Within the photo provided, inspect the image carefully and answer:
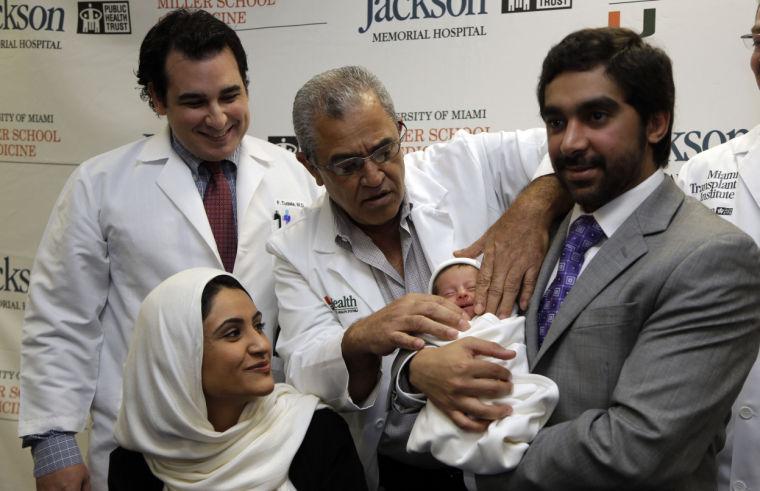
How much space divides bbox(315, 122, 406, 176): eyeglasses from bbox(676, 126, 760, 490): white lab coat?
0.91 meters

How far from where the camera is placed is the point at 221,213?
7.75 feet

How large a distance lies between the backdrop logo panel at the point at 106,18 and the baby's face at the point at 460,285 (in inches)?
79.7

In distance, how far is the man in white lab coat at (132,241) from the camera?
2.24 metres

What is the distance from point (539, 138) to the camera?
219cm

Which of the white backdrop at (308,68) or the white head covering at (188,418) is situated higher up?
the white backdrop at (308,68)

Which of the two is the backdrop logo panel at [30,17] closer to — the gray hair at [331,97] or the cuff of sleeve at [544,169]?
the gray hair at [331,97]

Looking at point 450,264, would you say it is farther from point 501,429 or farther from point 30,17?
point 30,17

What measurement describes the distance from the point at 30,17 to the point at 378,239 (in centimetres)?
205

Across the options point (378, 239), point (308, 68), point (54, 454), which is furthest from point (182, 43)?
point (54, 454)

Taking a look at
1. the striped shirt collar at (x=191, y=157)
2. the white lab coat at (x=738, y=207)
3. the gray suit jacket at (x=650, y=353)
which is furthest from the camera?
the striped shirt collar at (x=191, y=157)

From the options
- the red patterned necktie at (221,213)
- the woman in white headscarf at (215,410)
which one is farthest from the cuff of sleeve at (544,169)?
the red patterned necktie at (221,213)

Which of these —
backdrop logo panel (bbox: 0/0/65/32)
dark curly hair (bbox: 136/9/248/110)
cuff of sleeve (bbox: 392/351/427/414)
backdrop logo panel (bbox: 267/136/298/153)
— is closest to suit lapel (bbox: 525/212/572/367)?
cuff of sleeve (bbox: 392/351/427/414)

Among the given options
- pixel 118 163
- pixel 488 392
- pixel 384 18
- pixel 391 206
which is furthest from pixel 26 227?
pixel 488 392

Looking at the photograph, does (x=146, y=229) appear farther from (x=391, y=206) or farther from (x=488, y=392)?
(x=488, y=392)
